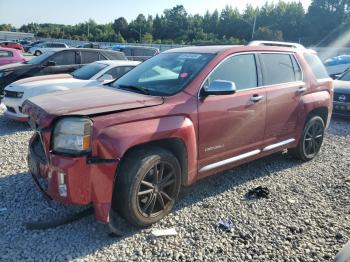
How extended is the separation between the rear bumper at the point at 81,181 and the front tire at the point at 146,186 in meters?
0.17

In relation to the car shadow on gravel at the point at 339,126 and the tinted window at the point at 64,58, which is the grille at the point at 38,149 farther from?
the tinted window at the point at 64,58

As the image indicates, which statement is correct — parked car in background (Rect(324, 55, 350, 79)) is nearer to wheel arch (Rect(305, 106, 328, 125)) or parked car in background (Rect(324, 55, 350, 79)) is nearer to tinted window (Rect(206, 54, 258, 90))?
wheel arch (Rect(305, 106, 328, 125))

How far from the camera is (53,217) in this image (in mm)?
3865

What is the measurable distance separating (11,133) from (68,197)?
4614 millimetres

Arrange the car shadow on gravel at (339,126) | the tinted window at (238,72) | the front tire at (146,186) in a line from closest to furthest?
1. the front tire at (146,186)
2. the tinted window at (238,72)
3. the car shadow on gravel at (339,126)

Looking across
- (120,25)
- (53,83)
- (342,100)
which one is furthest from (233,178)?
(120,25)

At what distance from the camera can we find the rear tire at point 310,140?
5.73 meters

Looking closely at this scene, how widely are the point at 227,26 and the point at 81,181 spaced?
94.8 m

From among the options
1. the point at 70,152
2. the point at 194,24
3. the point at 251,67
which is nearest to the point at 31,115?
the point at 70,152

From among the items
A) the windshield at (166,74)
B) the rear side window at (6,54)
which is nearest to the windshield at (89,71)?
the windshield at (166,74)

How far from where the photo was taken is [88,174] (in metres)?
3.19

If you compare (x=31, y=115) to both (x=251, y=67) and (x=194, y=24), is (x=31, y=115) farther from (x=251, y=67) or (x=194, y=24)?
(x=194, y=24)

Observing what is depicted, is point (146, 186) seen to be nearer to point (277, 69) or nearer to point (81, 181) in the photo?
point (81, 181)

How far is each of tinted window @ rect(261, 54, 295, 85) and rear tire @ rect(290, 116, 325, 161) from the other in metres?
0.90
